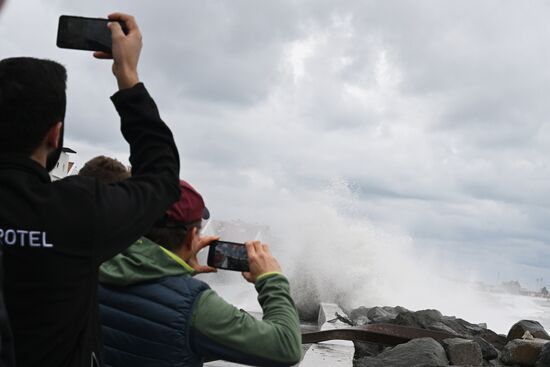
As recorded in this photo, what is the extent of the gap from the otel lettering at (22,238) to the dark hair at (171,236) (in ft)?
1.77

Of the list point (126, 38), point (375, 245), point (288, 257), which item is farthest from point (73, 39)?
point (375, 245)

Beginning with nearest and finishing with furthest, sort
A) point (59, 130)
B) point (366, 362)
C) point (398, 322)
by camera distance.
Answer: point (59, 130) < point (366, 362) < point (398, 322)

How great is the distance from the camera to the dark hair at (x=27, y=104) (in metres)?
1.40

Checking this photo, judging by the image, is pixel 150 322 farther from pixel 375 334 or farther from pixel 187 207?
pixel 375 334

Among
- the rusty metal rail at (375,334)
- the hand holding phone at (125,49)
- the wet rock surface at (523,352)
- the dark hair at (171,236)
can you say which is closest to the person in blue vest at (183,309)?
the dark hair at (171,236)

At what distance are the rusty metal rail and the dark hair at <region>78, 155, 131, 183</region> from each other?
15.8 feet

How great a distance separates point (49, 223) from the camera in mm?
1352

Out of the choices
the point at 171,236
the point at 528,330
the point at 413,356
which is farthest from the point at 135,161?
the point at 528,330

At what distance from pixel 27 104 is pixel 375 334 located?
6.04 meters

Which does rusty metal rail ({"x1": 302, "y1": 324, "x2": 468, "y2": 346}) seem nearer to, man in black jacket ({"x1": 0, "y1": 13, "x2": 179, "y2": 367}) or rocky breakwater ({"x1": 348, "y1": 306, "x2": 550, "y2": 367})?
rocky breakwater ({"x1": 348, "y1": 306, "x2": 550, "y2": 367})

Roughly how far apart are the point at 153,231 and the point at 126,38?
1.85 feet

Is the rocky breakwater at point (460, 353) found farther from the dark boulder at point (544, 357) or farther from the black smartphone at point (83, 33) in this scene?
the black smartphone at point (83, 33)

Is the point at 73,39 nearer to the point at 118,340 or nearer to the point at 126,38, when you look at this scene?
the point at 126,38

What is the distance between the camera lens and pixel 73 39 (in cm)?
165
